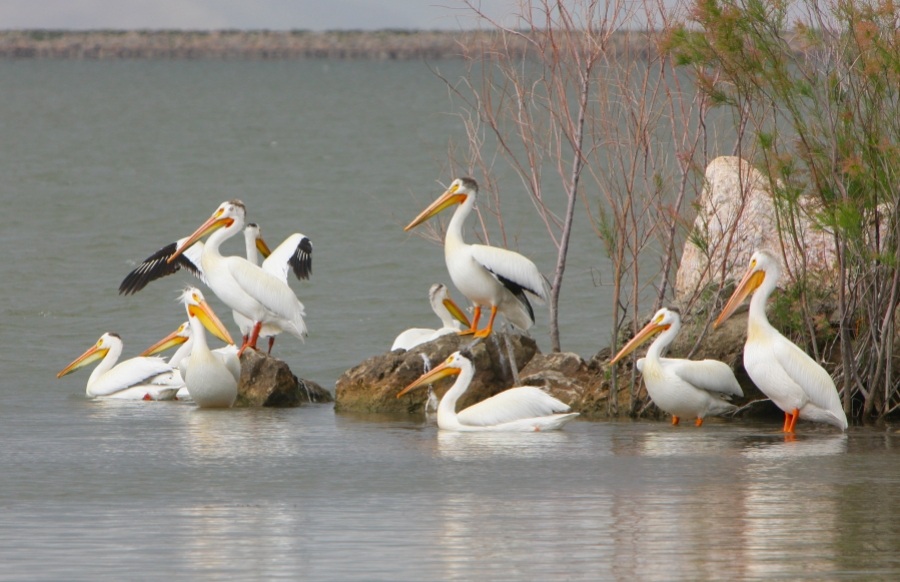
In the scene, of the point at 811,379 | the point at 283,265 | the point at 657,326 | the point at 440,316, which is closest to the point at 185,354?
the point at 283,265

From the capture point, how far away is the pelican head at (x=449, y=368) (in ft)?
27.9

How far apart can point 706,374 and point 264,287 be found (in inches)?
120

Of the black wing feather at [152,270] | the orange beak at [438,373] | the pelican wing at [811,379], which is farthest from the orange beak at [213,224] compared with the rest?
the pelican wing at [811,379]

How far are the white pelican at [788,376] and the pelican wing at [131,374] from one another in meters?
3.87

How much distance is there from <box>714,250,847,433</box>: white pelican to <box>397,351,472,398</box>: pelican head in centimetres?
145

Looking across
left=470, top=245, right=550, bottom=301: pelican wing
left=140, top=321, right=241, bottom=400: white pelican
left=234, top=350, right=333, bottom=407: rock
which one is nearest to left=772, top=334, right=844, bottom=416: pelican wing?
left=470, top=245, right=550, bottom=301: pelican wing

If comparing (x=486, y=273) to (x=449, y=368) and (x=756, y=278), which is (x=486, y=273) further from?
(x=756, y=278)

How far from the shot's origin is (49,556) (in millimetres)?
5113

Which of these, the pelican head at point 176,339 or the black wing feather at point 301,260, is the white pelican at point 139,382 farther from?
the black wing feather at point 301,260

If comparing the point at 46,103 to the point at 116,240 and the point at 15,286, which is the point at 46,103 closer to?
the point at 116,240

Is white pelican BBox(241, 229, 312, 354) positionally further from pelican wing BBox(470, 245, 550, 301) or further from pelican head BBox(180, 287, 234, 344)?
pelican wing BBox(470, 245, 550, 301)

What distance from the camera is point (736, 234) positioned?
941cm

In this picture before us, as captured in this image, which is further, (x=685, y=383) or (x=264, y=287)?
(x=264, y=287)

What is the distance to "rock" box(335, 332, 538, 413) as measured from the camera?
30.2 ft
